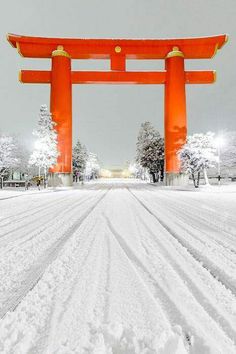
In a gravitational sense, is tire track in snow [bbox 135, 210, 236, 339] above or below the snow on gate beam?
below

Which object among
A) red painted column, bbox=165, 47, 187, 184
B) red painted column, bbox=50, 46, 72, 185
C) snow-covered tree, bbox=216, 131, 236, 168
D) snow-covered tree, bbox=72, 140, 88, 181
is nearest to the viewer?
red painted column, bbox=50, 46, 72, 185

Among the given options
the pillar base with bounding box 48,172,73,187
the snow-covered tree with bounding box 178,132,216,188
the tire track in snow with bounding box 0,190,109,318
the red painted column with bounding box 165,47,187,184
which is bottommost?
the tire track in snow with bounding box 0,190,109,318

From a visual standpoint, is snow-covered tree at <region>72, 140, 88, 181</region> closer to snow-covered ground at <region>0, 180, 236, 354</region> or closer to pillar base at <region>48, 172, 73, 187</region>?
pillar base at <region>48, 172, 73, 187</region>

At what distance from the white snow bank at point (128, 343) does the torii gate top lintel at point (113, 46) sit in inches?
1176

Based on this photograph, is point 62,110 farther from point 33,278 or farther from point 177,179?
point 33,278

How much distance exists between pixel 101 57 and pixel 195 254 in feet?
97.5

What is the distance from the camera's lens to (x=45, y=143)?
28703 millimetres

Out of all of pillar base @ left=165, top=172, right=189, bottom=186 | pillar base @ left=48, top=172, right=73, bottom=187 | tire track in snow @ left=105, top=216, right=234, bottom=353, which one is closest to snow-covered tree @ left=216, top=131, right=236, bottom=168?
pillar base @ left=165, top=172, right=189, bottom=186

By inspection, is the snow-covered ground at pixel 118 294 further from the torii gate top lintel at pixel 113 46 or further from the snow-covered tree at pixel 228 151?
the snow-covered tree at pixel 228 151

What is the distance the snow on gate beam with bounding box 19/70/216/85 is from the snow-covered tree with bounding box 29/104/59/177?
3465mm

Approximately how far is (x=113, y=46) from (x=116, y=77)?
9.61ft

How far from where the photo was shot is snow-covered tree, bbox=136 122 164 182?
4075 centimetres

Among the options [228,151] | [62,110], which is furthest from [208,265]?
[228,151]

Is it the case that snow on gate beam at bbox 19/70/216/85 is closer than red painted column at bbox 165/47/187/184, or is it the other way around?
snow on gate beam at bbox 19/70/216/85
